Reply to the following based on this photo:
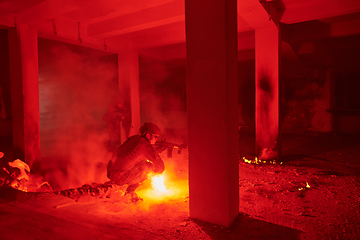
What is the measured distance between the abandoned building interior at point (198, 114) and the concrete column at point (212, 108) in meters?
0.01

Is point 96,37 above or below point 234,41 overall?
above

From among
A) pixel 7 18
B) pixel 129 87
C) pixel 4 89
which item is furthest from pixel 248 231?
pixel 4 89

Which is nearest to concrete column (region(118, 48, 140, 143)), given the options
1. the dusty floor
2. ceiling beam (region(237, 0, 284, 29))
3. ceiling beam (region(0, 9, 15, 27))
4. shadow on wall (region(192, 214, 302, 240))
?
ceiling beam (region(0, 9, 15, 27))

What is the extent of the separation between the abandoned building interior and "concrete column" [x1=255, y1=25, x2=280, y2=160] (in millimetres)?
25

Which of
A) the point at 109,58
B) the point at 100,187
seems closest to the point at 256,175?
the point at 100,187

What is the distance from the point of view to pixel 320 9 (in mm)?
5449

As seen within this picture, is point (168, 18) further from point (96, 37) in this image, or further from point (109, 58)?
point (109, 58)

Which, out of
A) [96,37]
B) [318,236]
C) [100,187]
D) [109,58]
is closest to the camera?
[318,236]

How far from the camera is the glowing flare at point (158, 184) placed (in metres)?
4.21

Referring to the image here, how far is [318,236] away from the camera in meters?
2.55

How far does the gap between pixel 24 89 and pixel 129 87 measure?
321 cm

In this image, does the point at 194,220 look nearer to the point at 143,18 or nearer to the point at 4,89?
the point at 143,18

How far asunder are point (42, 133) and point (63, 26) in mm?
7936

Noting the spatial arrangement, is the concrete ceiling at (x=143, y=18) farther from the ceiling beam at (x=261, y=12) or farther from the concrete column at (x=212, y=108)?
the concrete column at (x=212, y=108)
